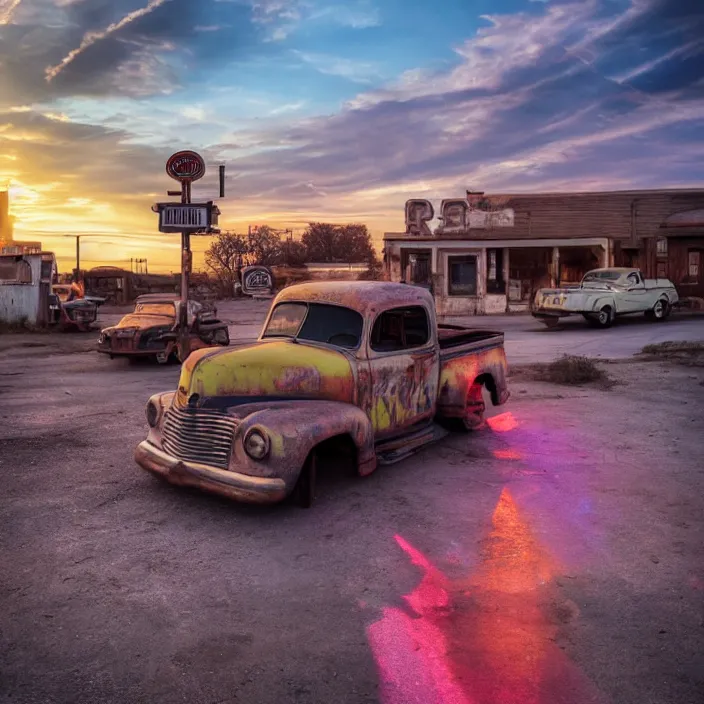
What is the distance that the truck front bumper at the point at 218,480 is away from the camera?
4832 mm

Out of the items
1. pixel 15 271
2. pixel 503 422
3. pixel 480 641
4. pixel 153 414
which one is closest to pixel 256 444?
pixel 153 414

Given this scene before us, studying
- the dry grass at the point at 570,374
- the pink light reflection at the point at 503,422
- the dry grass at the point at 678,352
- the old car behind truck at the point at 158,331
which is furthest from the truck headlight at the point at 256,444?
the dry grass at the point at 678,352

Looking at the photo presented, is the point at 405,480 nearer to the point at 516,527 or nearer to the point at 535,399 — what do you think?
the point at 516,527

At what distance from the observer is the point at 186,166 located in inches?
543

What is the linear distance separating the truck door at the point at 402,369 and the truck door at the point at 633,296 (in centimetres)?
1561

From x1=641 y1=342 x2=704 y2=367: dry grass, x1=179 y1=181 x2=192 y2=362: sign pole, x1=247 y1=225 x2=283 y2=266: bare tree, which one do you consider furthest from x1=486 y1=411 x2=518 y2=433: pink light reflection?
x1=247 y1=225 x2=283 y2=266: bare tree

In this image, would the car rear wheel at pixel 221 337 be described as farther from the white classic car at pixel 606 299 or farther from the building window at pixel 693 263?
the building window at pixel 693 263

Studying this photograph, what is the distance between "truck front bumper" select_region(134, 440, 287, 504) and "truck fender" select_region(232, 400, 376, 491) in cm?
9

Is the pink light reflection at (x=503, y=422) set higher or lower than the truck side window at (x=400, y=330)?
lower

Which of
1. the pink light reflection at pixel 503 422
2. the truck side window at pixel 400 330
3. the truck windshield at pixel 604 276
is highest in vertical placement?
the truck windshield at pixel 604 276

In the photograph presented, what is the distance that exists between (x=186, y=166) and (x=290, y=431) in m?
10.4

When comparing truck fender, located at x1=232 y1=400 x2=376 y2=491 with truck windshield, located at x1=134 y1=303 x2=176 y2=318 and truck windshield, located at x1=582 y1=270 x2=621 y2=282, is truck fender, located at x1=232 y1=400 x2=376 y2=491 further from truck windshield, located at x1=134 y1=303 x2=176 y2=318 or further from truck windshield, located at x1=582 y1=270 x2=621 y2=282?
truck windshield, located at x1=582 y1=270 x2=621 y2=282

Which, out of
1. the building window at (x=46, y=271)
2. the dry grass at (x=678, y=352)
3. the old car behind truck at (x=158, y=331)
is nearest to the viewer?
the dry grass at (x=678, y=352)

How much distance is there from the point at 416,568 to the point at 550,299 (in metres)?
17.3
